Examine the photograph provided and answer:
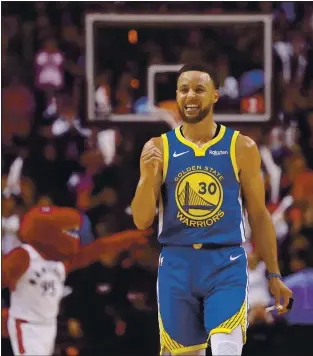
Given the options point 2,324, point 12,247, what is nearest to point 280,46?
point 12,247

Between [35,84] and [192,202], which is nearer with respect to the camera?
[192,202]

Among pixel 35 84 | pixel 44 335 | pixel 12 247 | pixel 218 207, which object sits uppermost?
pixel 35 84

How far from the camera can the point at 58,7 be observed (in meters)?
6.02

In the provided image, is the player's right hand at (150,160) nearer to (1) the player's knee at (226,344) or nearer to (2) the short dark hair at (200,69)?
(2) the short dark hair at (200,69)

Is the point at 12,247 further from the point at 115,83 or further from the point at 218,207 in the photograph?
the point at 218,207

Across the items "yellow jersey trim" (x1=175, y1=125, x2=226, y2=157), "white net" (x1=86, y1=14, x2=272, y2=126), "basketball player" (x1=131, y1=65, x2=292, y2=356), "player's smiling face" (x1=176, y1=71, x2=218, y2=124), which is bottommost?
"basketball player" (x1=131, y1=65, x2=292, y2=356)

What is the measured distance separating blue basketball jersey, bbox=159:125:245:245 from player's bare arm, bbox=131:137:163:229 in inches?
3.4

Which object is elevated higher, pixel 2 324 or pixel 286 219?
pixel 286 219

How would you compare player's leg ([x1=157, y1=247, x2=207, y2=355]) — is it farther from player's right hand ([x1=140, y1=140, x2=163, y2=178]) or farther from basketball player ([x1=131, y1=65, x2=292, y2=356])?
player's right hand ([x1=140, y1=140, x2=163, y2=178])

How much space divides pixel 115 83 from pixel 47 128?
0.64 meters

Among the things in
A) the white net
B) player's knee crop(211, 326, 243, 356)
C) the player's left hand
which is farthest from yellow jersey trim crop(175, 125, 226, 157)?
the white net

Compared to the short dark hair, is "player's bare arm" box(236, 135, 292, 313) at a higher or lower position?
lower

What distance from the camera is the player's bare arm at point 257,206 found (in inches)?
143

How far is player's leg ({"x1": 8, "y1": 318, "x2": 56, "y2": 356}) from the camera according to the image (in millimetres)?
5844
